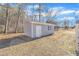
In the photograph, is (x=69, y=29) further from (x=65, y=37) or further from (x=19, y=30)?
(x=19, y=30)

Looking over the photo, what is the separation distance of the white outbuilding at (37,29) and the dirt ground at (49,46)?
2.0 inches

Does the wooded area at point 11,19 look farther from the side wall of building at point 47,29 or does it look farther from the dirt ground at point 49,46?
the side wall of building at point 47,29

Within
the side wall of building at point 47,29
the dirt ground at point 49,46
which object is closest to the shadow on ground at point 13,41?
the dirt ground at point 49,46

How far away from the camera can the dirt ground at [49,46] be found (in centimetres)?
170

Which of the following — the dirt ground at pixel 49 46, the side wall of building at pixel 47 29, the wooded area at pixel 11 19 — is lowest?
the dirt ground at pixel 49 46

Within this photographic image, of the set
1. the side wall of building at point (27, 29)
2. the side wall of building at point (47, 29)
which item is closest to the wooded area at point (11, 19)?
the side wall of building at point (27, 29)

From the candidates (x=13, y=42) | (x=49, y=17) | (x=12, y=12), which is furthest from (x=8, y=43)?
(x=49, y=17)

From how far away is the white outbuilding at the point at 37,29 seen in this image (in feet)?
5.64

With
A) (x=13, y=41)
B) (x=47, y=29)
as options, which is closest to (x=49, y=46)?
(x=47, y=29)

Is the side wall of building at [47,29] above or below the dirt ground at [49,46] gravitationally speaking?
above

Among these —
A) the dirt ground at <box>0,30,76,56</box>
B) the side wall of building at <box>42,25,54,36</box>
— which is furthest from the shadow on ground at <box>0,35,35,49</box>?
the side wall of building at <box>42,25,54,36</box>

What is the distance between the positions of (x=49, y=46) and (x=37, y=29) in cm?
19

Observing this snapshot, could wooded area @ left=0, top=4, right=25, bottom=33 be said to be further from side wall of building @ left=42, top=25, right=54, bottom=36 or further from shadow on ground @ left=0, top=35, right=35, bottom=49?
side wall of building @ left=42, top=25, right=54, bottom=36

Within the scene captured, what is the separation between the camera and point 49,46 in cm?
170
